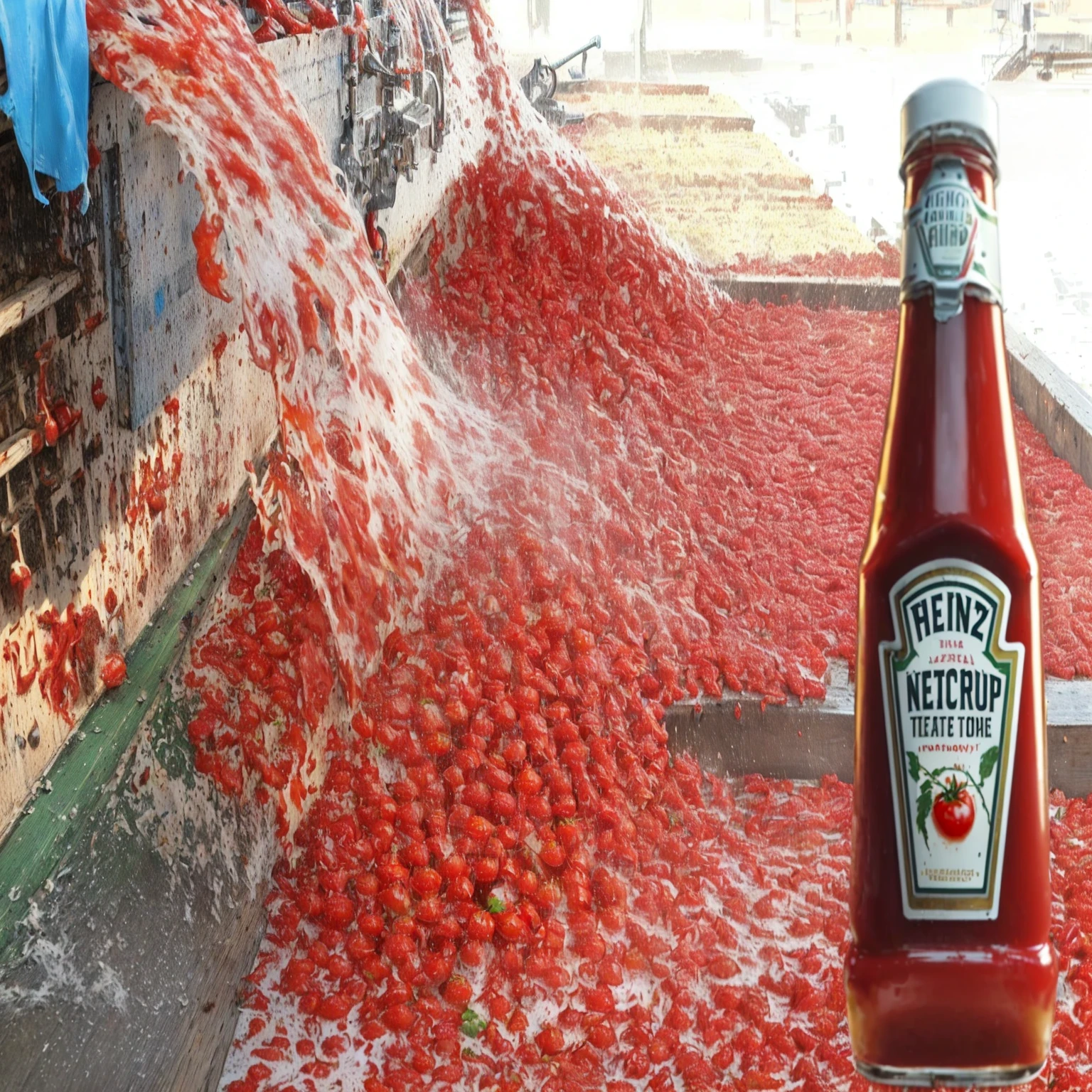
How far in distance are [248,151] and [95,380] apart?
547mm

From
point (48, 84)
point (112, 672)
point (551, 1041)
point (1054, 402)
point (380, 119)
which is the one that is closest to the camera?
point (48, 84)

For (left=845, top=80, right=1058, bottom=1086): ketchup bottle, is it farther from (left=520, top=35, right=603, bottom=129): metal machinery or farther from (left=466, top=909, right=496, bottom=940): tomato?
(left=520, top=35, right=603, bottom=129): metal machinery

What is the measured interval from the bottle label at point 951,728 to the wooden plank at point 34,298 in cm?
147

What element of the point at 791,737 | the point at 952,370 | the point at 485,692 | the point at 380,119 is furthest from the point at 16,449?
the point at 380,119

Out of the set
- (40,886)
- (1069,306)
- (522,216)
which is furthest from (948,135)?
(1069,306)

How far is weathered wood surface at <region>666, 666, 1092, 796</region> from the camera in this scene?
109 inches

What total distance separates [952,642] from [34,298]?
5.28 ft

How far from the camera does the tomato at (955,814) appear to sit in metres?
0.87

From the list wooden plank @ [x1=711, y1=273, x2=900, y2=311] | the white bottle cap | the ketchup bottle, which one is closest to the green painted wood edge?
the ketchup bottle

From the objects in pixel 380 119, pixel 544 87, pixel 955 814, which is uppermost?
pixel 544 87

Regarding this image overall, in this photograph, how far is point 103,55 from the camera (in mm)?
1935

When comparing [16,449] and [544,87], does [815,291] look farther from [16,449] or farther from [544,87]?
[16,449]

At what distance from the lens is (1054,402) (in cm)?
449

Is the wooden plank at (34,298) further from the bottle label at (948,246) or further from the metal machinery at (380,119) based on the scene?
the metal machinery at (380,119)
